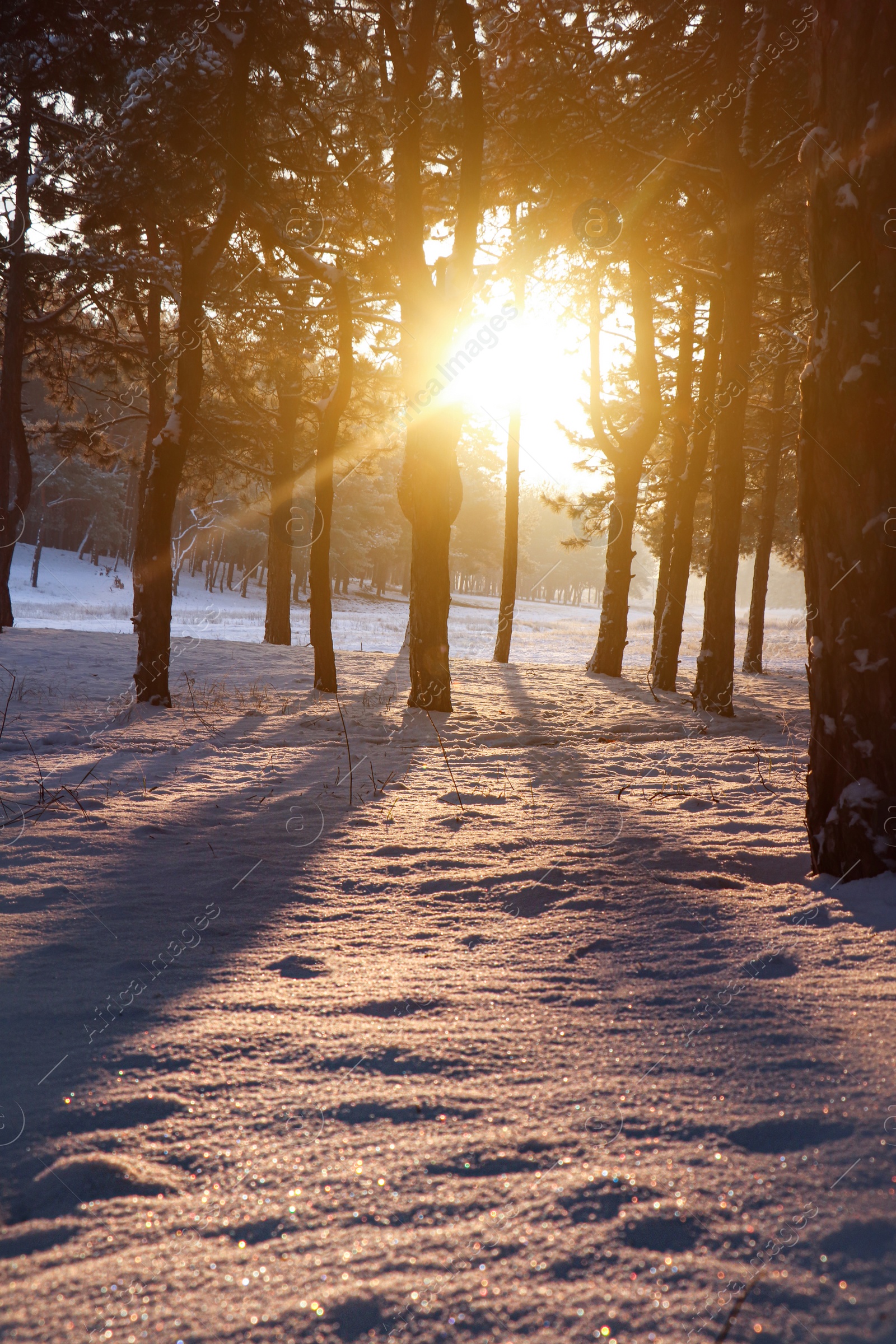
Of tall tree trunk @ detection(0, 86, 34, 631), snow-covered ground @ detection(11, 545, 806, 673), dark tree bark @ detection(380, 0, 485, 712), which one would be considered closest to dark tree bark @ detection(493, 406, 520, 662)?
snow-covered ground @ detection(11, 545, 806, 673)

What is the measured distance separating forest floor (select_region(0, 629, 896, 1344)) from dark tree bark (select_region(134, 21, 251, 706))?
4.74m

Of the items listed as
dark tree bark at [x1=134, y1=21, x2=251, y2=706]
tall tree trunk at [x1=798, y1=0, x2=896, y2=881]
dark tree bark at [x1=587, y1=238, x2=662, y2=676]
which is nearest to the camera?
tall tree trunk at [x1=798, y1=0, x2=896, y2=881]

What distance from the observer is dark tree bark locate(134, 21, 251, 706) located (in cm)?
896

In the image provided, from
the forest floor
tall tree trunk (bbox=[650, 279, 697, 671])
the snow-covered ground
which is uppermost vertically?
tall tree trunk (bbox=[650, 279, 697, 671])

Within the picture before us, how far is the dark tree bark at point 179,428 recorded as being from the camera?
8961mm

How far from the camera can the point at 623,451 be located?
1450cm

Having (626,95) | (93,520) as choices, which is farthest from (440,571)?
(93,520)

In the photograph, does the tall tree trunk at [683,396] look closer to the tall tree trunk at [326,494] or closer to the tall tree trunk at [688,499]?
the tall tree trunk at [688,499]

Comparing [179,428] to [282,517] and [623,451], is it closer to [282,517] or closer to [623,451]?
[623,451]

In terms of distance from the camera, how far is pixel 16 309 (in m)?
16.4

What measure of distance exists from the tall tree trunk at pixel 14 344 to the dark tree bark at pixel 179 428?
882 cm

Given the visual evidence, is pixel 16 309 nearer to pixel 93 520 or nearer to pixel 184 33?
pixel 184 33

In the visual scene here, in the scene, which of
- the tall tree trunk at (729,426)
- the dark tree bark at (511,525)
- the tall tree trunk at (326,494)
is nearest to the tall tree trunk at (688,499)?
the tall tree trunk at (729,426)

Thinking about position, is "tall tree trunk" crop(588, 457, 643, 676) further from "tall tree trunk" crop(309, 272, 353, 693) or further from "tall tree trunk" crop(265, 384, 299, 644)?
"tall tree trunk" crop(265, 384, 299, 644)
